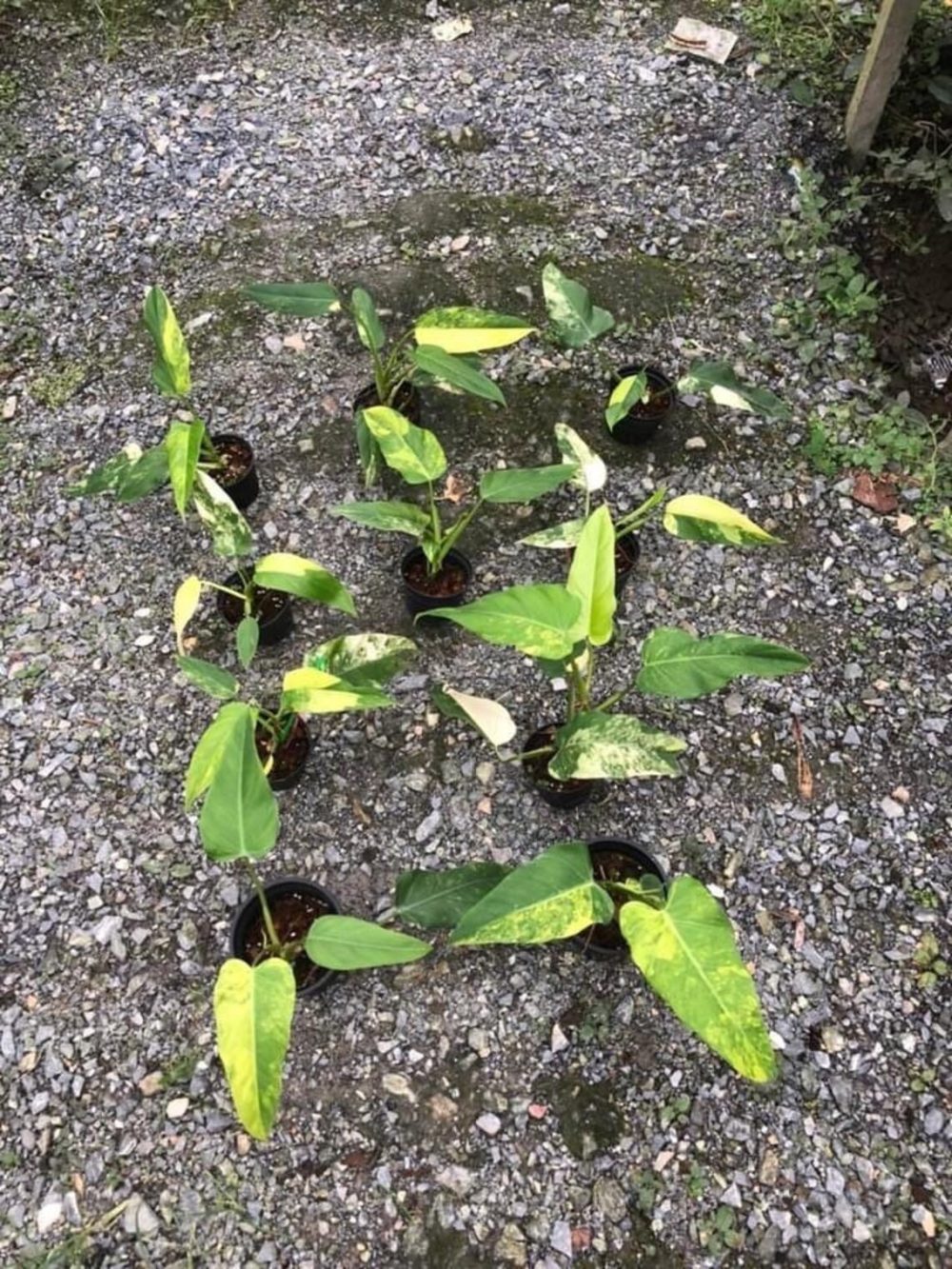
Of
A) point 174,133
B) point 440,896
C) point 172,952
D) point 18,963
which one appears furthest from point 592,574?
point 174,133

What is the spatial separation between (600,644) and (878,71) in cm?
186

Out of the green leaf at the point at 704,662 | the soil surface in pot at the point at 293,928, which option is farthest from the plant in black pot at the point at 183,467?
the green leaf at the point at 704,662

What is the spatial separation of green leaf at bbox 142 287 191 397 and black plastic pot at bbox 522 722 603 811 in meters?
0.94

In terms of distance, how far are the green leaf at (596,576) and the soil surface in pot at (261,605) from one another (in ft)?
2.16

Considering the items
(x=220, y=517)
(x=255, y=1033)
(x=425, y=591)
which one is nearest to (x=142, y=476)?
(x=220, y=517)

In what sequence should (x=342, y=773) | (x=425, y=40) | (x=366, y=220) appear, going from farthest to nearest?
(x=425, y=40) < (x=366, y=220) < (x=342, y=773)

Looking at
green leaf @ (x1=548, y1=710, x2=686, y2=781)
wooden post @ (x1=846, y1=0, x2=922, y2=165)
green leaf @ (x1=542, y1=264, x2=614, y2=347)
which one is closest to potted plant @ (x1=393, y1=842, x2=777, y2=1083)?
green leaf @ (x1=548, y1=710, x2=686, y2=781)

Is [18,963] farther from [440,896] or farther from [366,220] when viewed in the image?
[366,220]

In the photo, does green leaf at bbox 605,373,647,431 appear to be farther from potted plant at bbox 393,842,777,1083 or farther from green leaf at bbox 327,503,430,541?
potted plant at bbox 393,842,777,1083

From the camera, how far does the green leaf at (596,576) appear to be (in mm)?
1518

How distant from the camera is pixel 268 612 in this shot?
1.93 metres

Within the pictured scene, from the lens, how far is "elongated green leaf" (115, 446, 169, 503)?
6.10 feet

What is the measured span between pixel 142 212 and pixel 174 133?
1.00ft

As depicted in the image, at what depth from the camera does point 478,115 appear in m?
2.78
